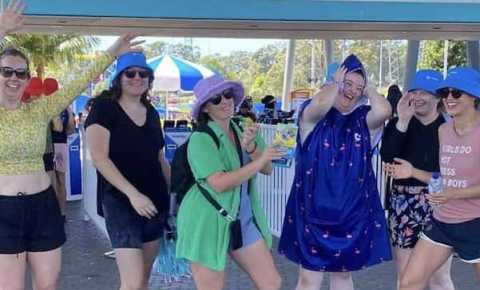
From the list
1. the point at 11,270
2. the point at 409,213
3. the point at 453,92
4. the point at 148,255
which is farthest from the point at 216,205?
the point at 453,92

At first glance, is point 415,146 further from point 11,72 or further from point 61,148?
point 61,148

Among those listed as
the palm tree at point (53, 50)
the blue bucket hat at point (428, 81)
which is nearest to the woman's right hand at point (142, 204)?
the blue bucket hat at point (428, 81)

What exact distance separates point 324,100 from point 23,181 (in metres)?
1.80

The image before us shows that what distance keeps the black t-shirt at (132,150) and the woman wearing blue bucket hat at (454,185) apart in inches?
57.7

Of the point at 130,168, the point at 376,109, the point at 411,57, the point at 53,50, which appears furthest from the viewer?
the point at 53,50

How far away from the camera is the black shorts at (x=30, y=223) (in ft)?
12.4

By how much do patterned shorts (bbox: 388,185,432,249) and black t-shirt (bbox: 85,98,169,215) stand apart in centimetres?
156

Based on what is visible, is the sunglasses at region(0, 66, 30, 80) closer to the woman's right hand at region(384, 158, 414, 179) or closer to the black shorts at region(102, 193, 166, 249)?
the black shorts at region(102, 193, 166, 249)

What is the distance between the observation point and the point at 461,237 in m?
4.28

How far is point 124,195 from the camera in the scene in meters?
→ 4.20

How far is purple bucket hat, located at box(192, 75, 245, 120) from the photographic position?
3977mm

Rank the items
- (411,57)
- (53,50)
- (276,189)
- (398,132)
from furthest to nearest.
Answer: (53,50), (411,57), (276,189), (398,132)

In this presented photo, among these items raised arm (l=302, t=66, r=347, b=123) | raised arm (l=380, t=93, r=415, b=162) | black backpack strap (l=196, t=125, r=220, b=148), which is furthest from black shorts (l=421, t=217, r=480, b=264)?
black backpack strap (l=196, t=125, r=220, b=148)

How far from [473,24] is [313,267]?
2.26 metres
